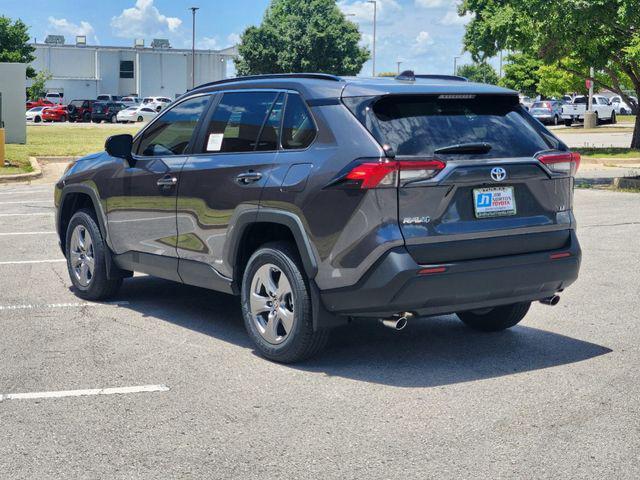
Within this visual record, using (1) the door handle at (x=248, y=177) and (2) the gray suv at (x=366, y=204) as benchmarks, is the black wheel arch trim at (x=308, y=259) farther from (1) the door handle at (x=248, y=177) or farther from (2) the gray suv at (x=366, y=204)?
(1) the door handle at (x=248, y=177)

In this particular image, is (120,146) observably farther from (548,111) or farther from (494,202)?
(548,111)

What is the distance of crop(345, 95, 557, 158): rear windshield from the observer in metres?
5.97

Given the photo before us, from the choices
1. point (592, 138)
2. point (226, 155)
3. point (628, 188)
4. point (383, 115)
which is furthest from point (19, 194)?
point (592, 138)

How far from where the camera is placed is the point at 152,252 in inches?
308

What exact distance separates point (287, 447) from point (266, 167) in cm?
225

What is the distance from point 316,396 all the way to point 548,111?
56.0 meters

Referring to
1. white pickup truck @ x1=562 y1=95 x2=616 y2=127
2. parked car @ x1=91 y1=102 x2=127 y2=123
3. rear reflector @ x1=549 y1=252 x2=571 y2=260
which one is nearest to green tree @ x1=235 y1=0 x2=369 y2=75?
parked car @ x1=91 y1=102 x2=127 y2=123

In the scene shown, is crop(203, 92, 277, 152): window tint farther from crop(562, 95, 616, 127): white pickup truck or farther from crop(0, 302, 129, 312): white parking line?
crop(562, 95, 616, 127): white pickup truck

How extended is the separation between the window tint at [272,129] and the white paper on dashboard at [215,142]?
19.5 inches

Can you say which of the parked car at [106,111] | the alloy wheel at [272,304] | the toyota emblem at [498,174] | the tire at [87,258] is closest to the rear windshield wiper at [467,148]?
the toyota emblem at [498,174]

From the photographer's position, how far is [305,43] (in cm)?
7656

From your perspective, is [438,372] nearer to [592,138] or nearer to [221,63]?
[592,138]

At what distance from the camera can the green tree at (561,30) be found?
17609 mm

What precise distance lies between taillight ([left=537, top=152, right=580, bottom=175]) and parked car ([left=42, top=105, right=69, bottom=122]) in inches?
2592
